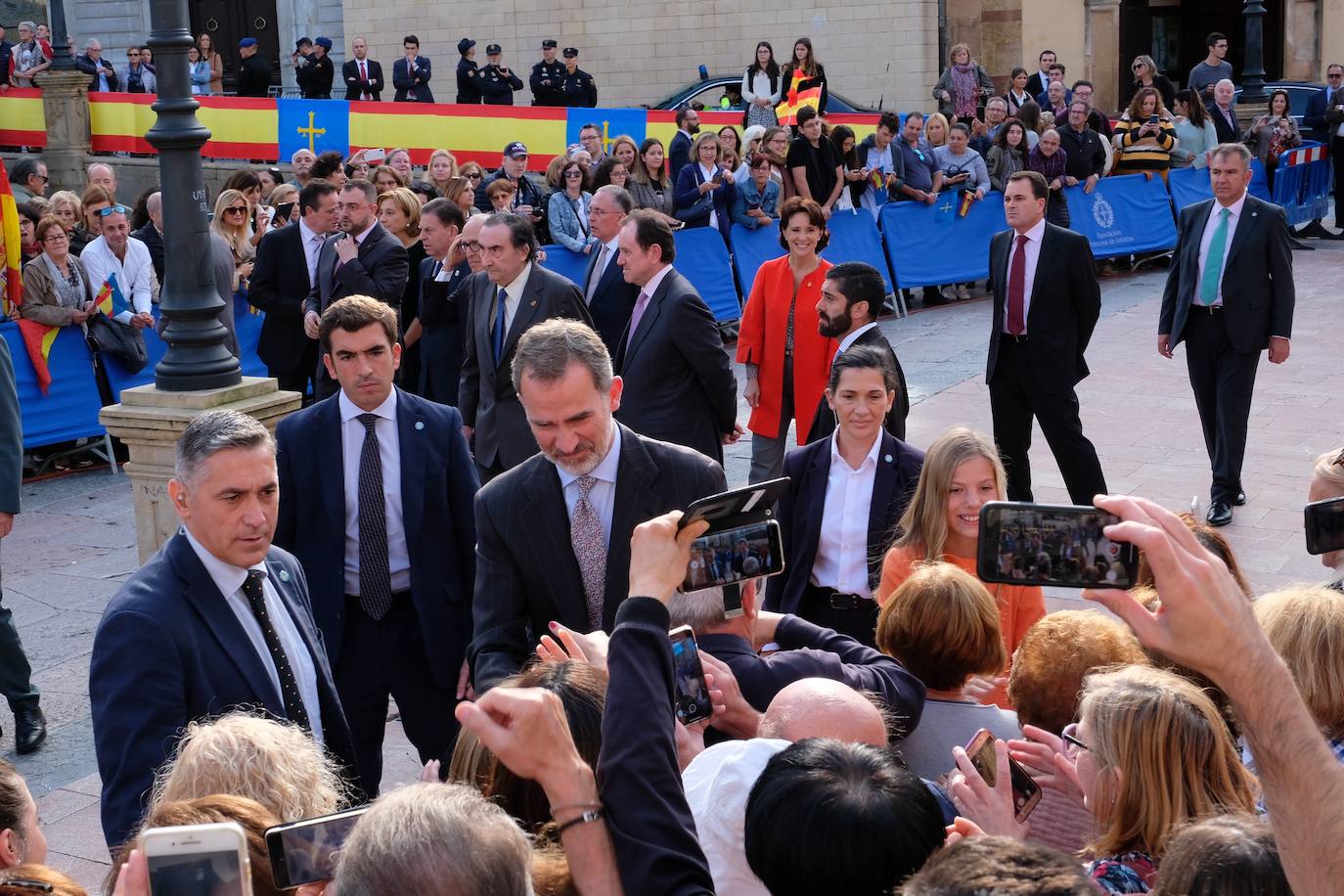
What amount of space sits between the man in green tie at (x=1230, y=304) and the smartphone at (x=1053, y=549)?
653 centimetres

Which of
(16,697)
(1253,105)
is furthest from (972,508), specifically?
(1253,105)

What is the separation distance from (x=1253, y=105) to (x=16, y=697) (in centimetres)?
1999

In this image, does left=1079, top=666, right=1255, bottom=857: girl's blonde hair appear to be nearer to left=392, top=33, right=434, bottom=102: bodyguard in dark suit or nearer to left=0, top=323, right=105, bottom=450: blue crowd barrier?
left=0, top=323, right=105, bottom=450: blue crowd barrier

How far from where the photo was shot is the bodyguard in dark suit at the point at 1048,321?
8516mm

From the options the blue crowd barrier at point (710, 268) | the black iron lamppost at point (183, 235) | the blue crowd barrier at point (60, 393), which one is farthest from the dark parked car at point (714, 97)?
the black iron lamppost at point (183, 235)

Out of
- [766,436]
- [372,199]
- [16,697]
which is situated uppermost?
[372,199]

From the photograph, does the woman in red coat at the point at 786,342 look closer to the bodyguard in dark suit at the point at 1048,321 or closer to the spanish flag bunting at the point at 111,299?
the bodyguard in dark suit at the point at 1048,321

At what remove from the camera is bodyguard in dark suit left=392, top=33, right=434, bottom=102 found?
25.9 m

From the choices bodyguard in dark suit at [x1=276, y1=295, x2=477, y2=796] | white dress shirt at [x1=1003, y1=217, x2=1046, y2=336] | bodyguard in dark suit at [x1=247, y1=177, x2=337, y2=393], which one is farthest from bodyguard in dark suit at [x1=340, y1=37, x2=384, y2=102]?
bodyguard in dark suit at [x1=276, y1=295, x2=477, y2=796]

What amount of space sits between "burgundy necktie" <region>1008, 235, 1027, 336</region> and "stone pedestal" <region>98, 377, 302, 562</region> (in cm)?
423

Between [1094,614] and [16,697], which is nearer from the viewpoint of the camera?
→ [1094,614]

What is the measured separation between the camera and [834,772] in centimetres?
249

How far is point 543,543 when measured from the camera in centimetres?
422

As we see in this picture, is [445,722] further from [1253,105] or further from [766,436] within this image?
[1253,105]
